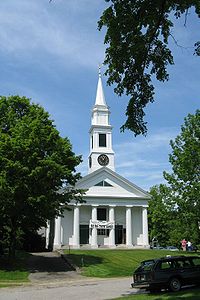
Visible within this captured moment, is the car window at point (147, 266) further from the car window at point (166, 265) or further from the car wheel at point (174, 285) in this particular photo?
the car wheel at point (174, 285)

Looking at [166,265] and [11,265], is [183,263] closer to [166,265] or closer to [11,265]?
[166,265]

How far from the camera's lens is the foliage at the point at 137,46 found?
353 inches

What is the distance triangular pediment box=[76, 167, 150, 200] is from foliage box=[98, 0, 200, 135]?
4282 cm

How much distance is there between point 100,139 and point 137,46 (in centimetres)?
5236

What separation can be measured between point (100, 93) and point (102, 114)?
177 inches

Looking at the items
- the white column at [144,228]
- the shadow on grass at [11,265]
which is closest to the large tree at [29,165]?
the shadow on grass at [11,265]

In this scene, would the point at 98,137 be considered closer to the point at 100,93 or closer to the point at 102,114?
the point at 102,114

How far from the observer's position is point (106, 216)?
53094mm

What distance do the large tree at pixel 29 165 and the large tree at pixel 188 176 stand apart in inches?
406

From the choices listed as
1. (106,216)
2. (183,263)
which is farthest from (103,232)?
(183,263)

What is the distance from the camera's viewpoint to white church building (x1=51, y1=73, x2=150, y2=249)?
5066 centimetres

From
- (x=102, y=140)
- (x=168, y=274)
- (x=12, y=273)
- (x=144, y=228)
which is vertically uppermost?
(x=102, y=140)

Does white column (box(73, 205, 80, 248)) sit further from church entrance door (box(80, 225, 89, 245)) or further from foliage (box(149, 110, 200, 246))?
foliage (box(149, 110, 200, 246))

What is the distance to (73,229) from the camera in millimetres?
50688
